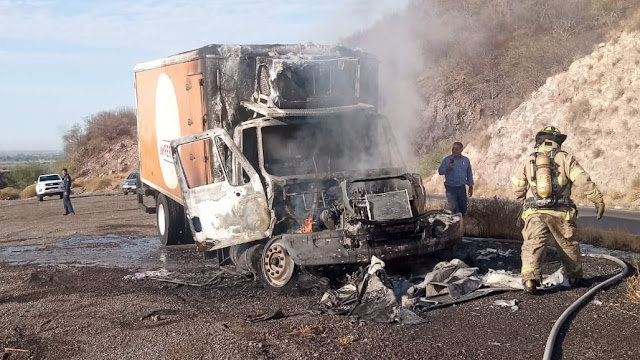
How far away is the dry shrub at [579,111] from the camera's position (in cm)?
2397

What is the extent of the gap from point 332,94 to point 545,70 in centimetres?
2680

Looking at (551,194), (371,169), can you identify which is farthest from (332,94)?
(551,194)

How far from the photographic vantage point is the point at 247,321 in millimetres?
6203

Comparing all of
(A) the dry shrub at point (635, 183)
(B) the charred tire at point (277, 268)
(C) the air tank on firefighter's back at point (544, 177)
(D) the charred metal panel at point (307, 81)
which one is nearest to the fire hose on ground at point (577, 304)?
(C) the air tank on firefighter's back at point (544, 177)

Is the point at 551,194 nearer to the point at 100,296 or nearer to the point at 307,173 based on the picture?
the point at 307,173

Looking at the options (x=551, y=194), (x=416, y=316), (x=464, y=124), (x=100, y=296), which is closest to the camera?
(x=416, y=316)

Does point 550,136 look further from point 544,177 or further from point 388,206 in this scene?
point 388,206

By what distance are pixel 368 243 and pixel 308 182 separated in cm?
134

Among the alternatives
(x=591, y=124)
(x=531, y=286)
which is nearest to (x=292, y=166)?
(x=531, y=286)

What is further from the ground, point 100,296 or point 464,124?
point 464,124

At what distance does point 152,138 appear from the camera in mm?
12711

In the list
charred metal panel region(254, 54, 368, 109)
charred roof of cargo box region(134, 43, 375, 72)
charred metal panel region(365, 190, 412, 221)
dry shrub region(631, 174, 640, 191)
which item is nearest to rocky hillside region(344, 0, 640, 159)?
dry shrub region(631, 174, 640, 191)

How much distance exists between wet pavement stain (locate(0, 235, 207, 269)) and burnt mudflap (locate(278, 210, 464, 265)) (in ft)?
10.6

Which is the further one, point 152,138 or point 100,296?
point 152,138
